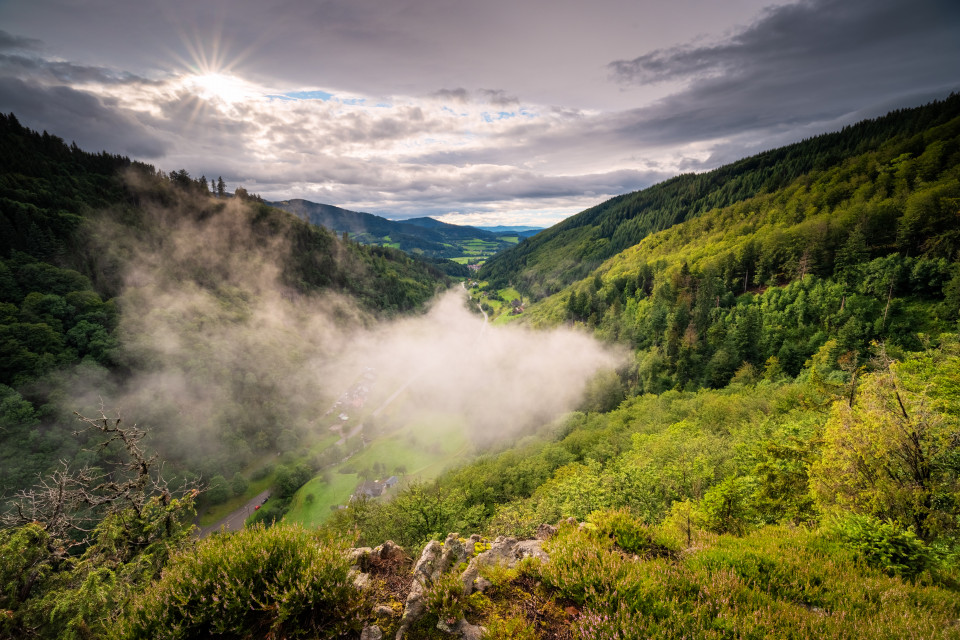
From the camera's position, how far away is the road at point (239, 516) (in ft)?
202

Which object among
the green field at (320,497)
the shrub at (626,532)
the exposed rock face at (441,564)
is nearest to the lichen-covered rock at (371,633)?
the exposed rock face at (441,564)

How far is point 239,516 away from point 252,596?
8060 centimetres

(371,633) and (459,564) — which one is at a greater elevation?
(371,633)

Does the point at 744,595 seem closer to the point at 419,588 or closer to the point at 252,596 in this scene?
the point at 419,588

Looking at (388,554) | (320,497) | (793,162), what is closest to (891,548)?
(388,554)

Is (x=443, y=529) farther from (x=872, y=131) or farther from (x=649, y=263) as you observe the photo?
(x=872, y=131)

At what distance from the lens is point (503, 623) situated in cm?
661

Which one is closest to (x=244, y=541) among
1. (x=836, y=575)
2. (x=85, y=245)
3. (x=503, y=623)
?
(x=503, y=623)

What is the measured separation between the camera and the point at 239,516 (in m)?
65.6

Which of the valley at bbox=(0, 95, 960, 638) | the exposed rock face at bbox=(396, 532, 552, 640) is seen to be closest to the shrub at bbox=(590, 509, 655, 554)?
the valley at bbox=(0, 95, 960, 638)

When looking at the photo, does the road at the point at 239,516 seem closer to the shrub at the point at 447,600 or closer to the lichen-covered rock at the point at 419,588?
the lichen-covered rock at the point at 419,588

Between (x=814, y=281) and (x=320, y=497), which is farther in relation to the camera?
(x=320, y=497)

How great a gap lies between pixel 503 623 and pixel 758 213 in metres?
141

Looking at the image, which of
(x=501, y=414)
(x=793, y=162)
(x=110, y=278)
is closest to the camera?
(x=501, y=414)
